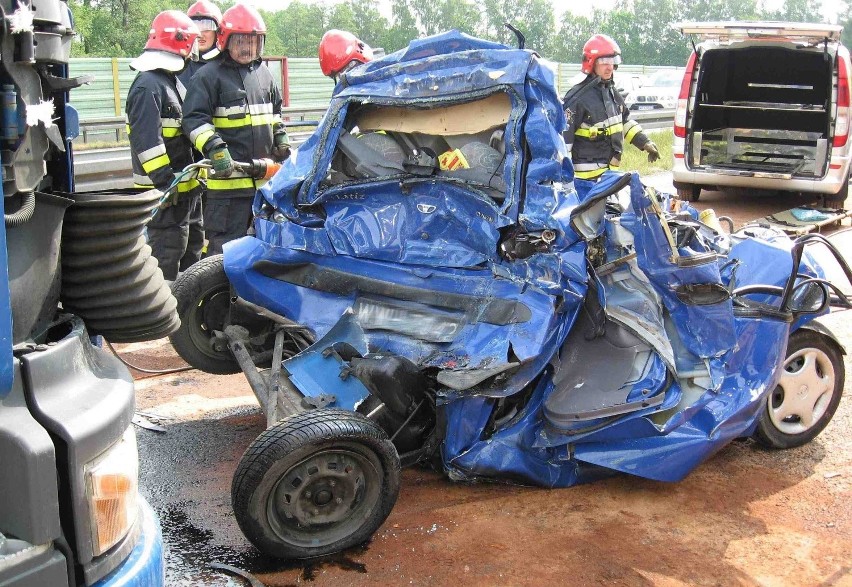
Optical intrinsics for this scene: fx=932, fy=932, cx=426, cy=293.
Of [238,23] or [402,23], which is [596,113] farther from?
[402,23]

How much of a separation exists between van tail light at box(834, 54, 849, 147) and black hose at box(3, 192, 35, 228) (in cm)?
969

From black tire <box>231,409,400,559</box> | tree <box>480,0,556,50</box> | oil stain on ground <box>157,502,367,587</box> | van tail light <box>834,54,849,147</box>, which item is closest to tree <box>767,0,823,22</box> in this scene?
tree <box>480,0,556,50</box>

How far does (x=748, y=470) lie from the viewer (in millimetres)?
4516

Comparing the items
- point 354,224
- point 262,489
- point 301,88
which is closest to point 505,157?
point 354,224

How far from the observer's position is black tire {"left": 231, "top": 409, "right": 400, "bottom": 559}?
345 cm

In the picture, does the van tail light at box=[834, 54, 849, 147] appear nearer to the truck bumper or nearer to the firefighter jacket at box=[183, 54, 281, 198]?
the firefighter jacket at box=[183, 54, 281, 198]

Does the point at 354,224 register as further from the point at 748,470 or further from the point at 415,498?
the point at 748,470

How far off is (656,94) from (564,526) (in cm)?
2492

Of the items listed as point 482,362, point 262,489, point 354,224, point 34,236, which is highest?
point 34,236

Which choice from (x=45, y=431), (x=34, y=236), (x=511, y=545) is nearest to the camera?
(x=45, y=431)

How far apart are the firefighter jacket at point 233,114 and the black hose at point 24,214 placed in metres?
4.40

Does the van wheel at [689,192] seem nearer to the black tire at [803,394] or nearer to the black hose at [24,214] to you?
the black tire at [803,394]

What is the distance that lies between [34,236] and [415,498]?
2.42m

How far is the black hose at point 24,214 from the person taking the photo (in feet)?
6.42
